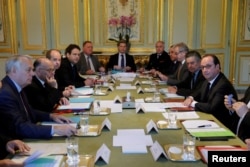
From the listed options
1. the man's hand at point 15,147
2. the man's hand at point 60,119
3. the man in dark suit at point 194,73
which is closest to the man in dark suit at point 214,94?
the man in dark suit at point 194,73

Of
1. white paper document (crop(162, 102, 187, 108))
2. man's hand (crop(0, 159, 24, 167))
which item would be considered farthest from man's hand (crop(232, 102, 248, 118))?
man's hand (crop(0, 159, 24, 167))

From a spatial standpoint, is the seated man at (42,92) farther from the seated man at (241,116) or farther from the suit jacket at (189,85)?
the seated man at (241,116)

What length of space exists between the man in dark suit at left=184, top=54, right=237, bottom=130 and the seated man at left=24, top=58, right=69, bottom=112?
1212 millimetres

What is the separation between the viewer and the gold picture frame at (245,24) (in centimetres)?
651

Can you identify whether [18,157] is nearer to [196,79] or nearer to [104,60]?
[196,79]

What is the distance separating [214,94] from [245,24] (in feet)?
14.6

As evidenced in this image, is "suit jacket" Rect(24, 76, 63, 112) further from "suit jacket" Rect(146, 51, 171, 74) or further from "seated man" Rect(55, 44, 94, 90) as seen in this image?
"suit jacket" Rect(146, 51, 171, 74)

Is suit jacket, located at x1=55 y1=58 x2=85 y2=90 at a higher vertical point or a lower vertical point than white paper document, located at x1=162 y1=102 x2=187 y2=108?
higher

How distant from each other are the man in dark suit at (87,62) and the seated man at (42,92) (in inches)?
95.0

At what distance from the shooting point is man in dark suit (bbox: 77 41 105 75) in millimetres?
5578

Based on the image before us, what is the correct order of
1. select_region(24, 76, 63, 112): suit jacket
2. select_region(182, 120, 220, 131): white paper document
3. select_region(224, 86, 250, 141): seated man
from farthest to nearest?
1. select_region(24, 76, 63, 112): suit jacket
2. select_region(224, 86, 250, 141): seated man
3. select_region(182, 120, 220, 131): white paper document

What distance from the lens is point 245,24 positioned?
259 inches

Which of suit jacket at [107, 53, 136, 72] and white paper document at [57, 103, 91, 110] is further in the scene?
suit jacket at [107, 53, 136, 72]

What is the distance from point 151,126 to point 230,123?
3.54 ft
